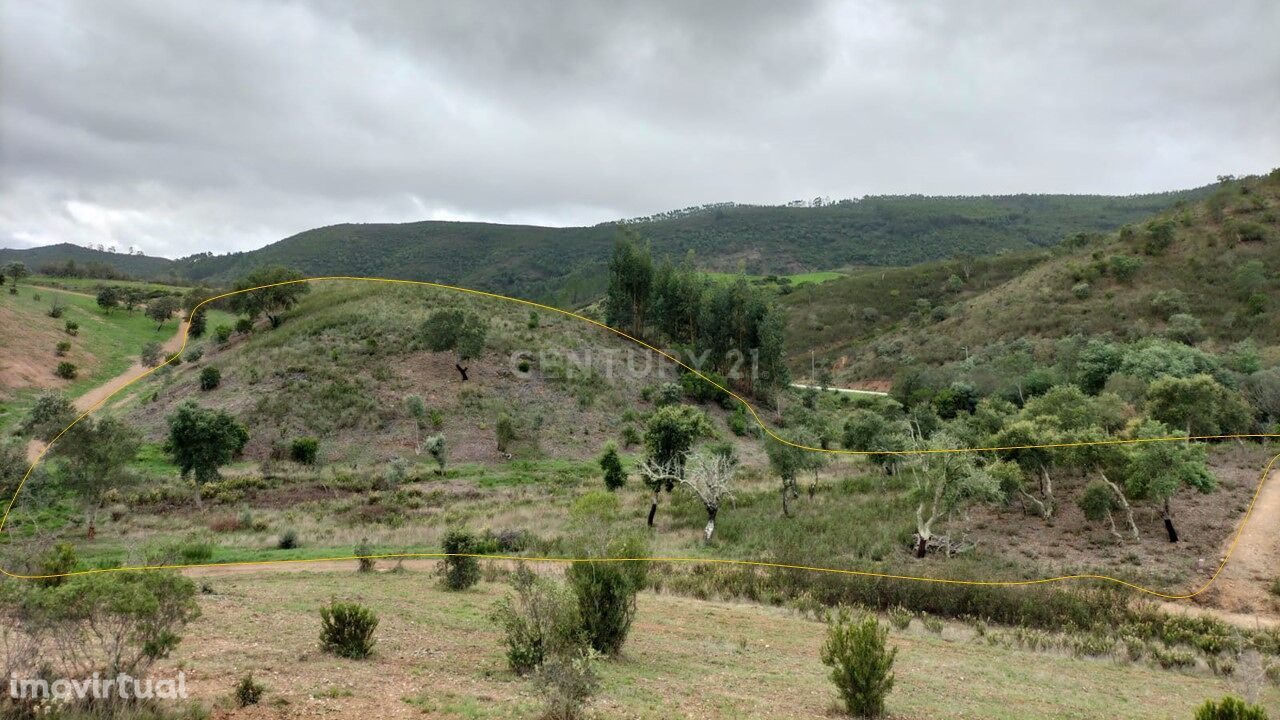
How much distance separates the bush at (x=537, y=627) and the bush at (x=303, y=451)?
27.3 m

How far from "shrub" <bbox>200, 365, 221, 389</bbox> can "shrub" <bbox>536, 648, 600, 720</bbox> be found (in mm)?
39593

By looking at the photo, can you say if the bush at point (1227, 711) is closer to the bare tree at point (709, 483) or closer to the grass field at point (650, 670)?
the grass field at point (650, 670)


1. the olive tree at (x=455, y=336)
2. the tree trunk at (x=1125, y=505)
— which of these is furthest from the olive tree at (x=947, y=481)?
the olive tree at (x=455, y=336)

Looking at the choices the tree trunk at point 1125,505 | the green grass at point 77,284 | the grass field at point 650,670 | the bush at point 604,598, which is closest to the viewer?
the grass field at point 650,670

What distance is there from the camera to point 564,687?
7.87 metres

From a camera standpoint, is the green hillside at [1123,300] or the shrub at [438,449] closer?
the shrub at [438,449]

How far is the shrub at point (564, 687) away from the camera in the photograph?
776 centimetres

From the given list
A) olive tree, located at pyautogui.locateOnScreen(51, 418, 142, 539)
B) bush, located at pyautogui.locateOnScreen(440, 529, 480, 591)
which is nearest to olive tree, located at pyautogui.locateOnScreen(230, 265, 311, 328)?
olive tree, located at pyautogui.locateOnScreen(51, 418, 142, 539)

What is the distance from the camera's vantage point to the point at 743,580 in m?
19.6

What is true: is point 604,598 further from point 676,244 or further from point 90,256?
point 90,256

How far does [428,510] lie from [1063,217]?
190m

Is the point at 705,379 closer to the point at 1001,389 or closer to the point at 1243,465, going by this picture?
the point at 1001,389

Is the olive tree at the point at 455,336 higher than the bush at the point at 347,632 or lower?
higher

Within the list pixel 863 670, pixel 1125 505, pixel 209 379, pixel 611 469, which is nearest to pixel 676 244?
pixel 209 379
